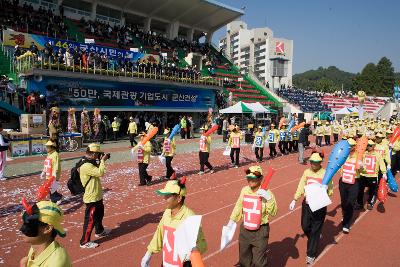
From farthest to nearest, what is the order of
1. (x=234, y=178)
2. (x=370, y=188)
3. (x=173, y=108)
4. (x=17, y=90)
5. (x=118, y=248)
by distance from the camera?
(x=173, y=108), (x=17, y=90), (x=234, y=178), (x=370, y=188), (x=118, y=248)

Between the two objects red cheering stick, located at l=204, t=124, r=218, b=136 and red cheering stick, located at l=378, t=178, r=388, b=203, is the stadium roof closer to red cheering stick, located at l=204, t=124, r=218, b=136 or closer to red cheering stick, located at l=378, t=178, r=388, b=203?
red cheering stick, located at l=204, t=124, r=218, b=136

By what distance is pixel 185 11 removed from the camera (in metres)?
36.8

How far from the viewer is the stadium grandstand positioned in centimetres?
1970

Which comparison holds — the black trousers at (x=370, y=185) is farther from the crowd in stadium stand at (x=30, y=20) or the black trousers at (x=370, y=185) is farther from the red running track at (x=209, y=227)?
the crowd in stadium stand at (x=30, y=20)

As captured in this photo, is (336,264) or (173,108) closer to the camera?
(336,264)

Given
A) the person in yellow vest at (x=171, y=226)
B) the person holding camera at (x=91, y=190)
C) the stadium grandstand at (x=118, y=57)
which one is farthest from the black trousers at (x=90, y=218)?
the stadium grandstand at (x=118, y=57)

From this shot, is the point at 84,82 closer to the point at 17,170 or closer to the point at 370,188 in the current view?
the point at 17,170

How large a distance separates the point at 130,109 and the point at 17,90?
8009mm

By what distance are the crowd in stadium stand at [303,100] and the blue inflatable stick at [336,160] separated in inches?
1432

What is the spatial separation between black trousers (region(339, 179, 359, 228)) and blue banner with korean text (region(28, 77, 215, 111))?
17869 mm

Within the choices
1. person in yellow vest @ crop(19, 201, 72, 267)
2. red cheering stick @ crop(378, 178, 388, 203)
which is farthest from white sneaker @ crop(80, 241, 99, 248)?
red cheering stick @ crop(378, 178, 388, 203)

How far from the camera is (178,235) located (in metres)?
2.92

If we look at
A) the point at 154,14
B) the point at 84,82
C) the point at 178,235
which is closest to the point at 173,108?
the point at 84,82

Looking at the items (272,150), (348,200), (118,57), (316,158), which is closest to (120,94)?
(118,57)
